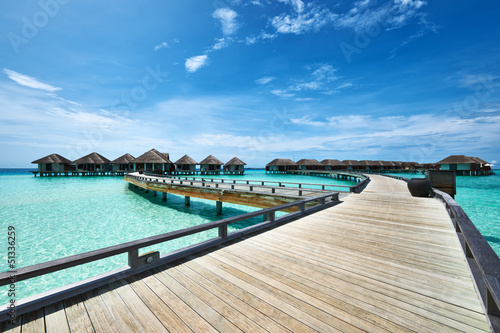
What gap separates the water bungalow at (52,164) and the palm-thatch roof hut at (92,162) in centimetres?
257

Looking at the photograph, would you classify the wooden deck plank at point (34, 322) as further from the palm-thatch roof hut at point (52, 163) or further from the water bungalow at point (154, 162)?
the palm-thatch roof hut at point (52, 163)

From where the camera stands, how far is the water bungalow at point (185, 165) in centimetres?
5728

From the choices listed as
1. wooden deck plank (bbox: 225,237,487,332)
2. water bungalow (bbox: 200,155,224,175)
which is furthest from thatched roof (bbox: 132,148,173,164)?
wooden deck plank (bbox: 225,237,487,332)

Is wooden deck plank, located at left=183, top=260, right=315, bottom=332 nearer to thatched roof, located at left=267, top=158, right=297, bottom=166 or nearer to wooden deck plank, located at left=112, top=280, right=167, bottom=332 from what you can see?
wooden deck plank, located at left=112, top=280, right=167, bottom=332

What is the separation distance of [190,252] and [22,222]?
1677 centimetres

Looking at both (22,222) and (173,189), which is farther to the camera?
(173,189)

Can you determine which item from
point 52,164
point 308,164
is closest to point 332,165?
point 308,164

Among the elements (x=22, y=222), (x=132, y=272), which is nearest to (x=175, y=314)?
(x=132, y=272)

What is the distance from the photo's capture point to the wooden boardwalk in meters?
2.19

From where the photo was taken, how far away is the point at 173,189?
17.9 m

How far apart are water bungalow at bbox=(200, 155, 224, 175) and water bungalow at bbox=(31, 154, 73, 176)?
34062 mm

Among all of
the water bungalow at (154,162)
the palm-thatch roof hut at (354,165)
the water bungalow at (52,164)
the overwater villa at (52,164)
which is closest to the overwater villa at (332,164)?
the palm-thatch roof hut at (354,165)

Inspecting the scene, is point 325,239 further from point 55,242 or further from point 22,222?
point 22,222

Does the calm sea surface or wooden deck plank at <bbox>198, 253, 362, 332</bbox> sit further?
the calm sea surface
